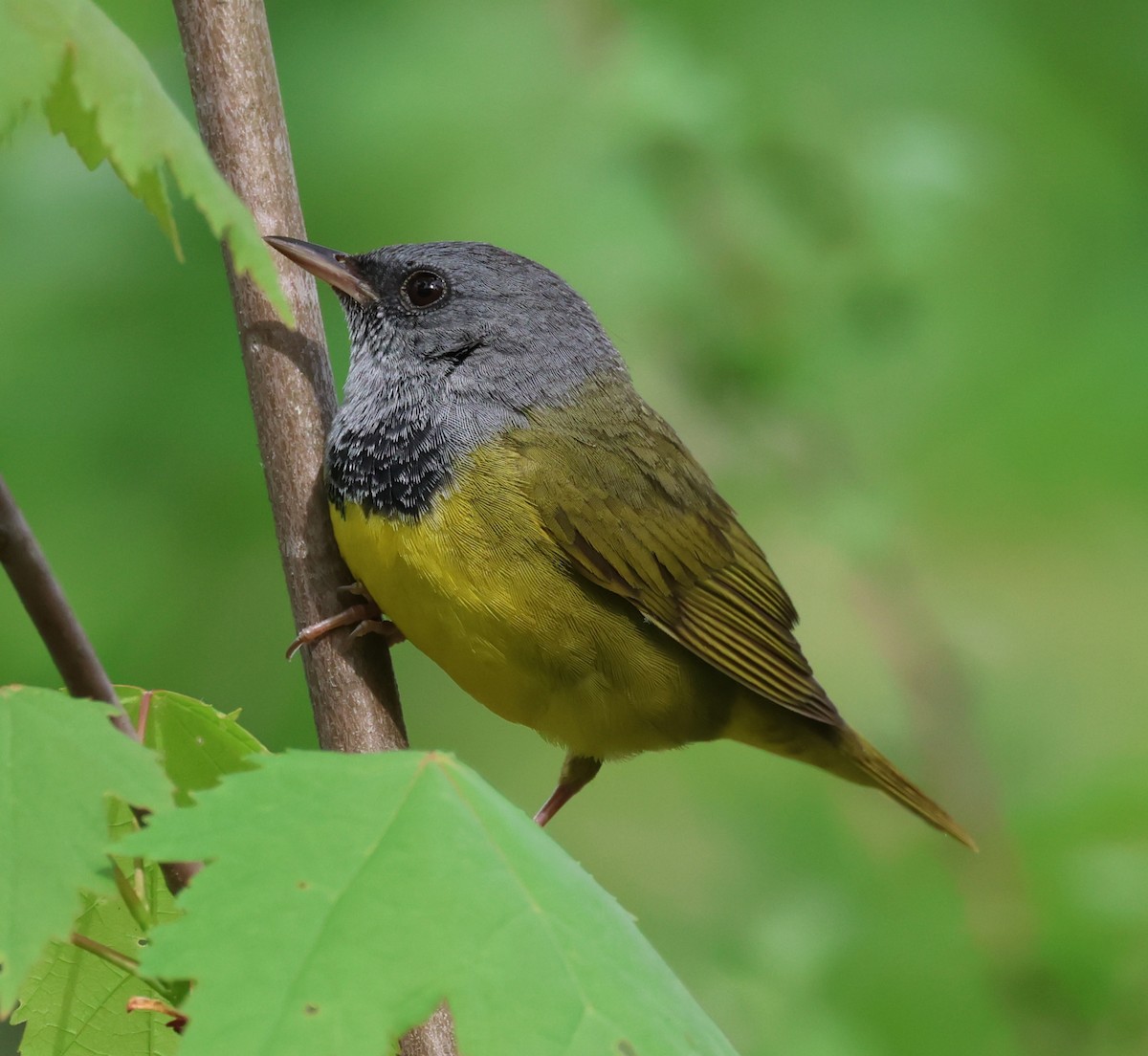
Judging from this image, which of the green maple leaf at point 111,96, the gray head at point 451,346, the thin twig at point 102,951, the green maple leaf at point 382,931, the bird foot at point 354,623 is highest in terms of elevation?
the gray head at point 451,346

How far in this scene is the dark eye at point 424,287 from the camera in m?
3.87

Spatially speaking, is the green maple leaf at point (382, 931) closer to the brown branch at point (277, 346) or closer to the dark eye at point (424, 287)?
the brown branch at point (277, 346)

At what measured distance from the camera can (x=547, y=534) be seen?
345 centimetres

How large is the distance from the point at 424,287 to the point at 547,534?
0.87m

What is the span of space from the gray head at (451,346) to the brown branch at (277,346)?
84 centimetres

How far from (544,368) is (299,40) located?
2260mm

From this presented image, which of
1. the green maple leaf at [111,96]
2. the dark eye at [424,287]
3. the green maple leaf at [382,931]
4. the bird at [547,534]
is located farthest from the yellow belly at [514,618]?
the green maple leaf at [111,96]

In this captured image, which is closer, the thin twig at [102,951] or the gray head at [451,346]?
the thin twig at [102,951]

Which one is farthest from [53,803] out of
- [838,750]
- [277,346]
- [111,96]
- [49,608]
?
[838,750]

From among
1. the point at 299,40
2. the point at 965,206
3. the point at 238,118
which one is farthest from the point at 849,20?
the point at 238,118

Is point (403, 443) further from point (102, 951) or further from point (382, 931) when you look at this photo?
point (382, 931)

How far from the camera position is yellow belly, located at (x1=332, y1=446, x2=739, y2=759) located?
315 centimetres

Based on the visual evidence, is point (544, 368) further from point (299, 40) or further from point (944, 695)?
point (299, 40)

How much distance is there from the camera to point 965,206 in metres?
4.87
